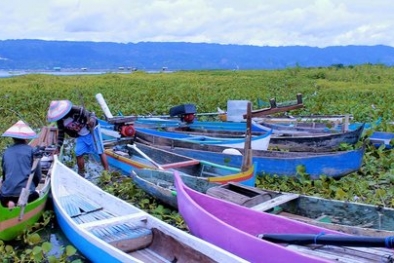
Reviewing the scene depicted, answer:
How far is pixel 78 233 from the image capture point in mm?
4754

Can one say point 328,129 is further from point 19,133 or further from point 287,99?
point 287,99

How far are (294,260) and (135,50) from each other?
647 feet

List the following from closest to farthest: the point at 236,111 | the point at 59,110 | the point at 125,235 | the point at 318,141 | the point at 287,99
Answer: the point at 125,235 → the point at 59,110 → the point at 318,141 → the point at 236,111 → the point at 287,99

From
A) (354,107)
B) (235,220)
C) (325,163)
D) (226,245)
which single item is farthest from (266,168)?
(354,107)

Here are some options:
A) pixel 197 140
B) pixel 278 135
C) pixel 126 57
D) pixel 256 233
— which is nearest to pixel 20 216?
pixel 256 233

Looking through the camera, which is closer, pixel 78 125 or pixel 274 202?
pixel 274 202

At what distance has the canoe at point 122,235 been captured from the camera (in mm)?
4098

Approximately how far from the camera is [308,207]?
17.0ft

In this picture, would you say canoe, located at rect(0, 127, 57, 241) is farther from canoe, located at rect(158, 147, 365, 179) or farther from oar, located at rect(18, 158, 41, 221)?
canoe, located at rect(158, 147, 365, 179)

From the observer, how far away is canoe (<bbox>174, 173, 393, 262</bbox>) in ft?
12.2

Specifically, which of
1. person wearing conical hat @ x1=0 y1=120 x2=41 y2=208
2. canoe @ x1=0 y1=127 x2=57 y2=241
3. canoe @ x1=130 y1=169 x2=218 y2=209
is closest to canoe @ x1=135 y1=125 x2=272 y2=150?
canoe @ x1=130 y1=169 x2=218 y2=209

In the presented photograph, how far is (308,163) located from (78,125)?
11.6ft

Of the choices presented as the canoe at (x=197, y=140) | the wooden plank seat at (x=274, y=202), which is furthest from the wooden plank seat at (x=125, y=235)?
the canoe at (x=197, y=140)

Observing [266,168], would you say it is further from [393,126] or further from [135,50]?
[135,50]
